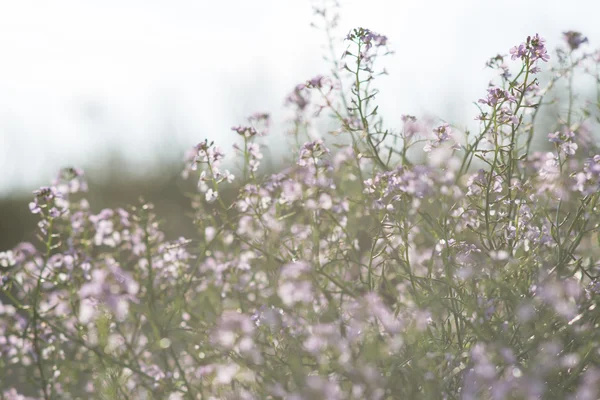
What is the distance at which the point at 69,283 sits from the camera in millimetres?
3041

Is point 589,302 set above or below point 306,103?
below

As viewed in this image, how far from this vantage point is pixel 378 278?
251cm

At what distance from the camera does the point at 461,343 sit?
7.56 feet

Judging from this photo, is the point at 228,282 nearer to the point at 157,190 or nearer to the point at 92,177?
the point at 157,190

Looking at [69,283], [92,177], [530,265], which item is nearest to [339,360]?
[530,265]

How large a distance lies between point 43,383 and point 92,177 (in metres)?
8.49

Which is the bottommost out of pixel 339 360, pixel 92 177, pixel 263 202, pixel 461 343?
pixel 339 360

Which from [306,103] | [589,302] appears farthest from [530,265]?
[306,103]

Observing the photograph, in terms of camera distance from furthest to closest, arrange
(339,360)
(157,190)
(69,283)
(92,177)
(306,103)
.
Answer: (92,177)
(157,190)
(306,103)
(69,283)
(339,360)

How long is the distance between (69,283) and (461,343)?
1.87m

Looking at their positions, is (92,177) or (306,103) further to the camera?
(92,177)

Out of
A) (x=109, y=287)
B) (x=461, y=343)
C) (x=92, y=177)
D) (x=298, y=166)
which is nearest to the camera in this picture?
(x=109, y=287)

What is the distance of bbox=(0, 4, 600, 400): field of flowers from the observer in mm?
1905

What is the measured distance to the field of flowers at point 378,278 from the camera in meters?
1.91
